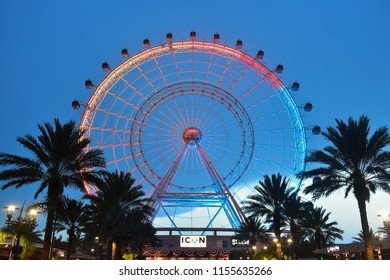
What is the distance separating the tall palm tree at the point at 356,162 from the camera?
866 inches

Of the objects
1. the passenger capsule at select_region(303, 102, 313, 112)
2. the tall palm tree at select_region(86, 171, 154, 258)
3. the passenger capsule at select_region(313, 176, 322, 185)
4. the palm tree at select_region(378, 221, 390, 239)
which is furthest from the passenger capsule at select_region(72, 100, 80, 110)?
the palm tree at select_region(378, 221, 390, 239)

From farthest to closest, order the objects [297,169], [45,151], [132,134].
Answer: [132,134] → [297,169] → [45,151]

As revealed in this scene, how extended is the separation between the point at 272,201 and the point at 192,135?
41.4 feet

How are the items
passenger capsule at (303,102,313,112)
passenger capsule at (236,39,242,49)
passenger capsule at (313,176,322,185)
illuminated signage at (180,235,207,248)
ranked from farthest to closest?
1. illuminated signage at (180,235,207,248)
2. passenger capsule at (303,102,313,112)
3. passenger capsule at (236,39,242,49)
4. passenger capsule at (313,176,322,185)

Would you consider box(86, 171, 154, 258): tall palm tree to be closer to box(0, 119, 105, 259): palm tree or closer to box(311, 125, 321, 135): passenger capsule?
box(0, 119, 105, 259): palm tree

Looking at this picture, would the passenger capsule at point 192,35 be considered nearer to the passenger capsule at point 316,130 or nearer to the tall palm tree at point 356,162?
the passenger capsule at point 316,130

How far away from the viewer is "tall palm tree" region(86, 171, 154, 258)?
28.4m

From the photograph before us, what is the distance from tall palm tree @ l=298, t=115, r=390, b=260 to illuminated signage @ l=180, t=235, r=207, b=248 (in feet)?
114

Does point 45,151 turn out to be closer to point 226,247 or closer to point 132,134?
point 132,134

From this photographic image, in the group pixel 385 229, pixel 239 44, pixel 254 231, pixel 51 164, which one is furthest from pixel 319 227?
A: pixel 51 164

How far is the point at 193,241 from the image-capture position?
185 feet

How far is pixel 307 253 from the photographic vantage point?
54.5m
